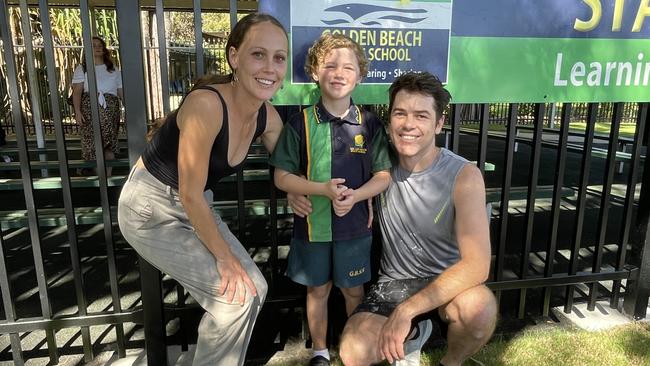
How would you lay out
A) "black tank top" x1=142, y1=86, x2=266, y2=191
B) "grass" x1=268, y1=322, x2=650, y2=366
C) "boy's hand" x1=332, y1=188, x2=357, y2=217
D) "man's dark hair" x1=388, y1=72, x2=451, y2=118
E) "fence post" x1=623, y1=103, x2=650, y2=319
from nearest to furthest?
"black tank top" x1=142, y1=86, x2=266, y2=191, "man's dark hair" x1=388, y1=72, x2=451, y2=118, "boy's hand" x1=332, y1=188, x2=357, y2=217, "grass" x1=268, y1=322, x2=650, y2=366, "fence post" x1=623, y1=103, x2=650, y2=319

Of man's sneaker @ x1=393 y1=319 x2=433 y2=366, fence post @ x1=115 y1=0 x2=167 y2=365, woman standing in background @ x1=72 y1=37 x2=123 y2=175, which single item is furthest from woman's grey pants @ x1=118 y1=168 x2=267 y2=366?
woman standing in background @ x1=72 y1=37 x2=123 y2=175

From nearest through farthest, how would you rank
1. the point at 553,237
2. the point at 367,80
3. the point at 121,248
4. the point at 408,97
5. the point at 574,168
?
the point at 408,97 < the point at 367,80 < the point at 553,237 < the point at 121,248 < the point at 574,168

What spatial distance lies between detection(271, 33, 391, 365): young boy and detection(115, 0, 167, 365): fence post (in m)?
0.68

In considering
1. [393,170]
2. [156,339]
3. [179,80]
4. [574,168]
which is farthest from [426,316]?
[179,80]

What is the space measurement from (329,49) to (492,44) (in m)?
0.96

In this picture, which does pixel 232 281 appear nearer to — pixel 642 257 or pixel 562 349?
pixel 562 349

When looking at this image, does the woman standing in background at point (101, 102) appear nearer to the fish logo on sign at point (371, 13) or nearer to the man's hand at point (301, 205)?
the man's hand at point (301, 205)

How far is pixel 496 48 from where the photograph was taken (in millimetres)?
2572

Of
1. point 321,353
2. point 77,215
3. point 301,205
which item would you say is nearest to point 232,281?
point 301,205

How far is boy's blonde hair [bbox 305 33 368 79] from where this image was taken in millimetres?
2184

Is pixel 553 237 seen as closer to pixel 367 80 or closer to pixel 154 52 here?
pixel 367 80

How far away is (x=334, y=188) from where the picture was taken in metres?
2.21

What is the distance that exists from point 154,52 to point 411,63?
11.6 m

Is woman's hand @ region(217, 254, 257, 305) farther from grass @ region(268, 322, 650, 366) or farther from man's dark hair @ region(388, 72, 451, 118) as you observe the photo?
man's dark hair @ region(388, 72, 451, 118)
